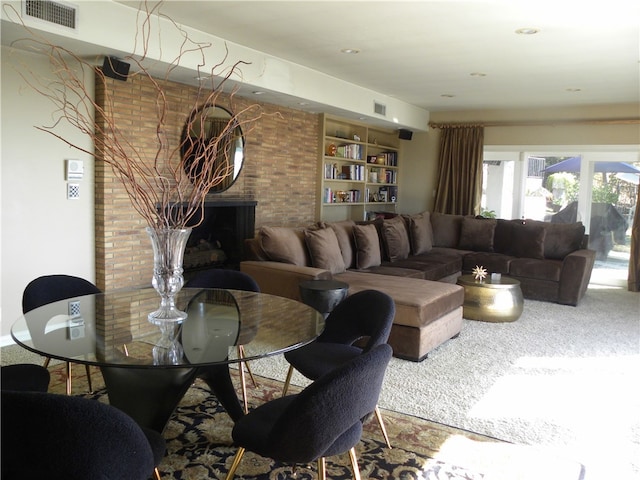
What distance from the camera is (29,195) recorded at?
4.09m

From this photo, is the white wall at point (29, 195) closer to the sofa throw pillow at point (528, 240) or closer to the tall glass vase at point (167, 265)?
the tall glass vase at point (167, 265)

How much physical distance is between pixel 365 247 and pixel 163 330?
3.29 metres

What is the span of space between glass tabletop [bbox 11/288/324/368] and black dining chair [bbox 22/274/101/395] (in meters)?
0.26

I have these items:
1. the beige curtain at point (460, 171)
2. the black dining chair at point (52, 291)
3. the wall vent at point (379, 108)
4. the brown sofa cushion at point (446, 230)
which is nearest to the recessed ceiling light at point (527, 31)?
the wall vent at point (379, 108)

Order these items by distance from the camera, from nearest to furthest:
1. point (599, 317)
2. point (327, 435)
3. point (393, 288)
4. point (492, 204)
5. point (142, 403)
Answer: point (327, 435) → point (142, 403) → point (393, 288) → point (599, 317) → point (492, 204)

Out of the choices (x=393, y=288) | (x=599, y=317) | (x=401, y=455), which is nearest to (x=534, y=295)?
(x=599, y=317)

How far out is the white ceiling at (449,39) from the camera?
380 cm

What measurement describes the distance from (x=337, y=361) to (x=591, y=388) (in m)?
1.94

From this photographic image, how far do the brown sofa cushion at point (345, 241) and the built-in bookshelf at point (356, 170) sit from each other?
1.94 meters

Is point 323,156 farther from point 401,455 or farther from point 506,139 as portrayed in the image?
point 401,455

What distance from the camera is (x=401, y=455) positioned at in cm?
254

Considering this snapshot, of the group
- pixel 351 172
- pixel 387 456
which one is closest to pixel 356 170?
pixel 351 172

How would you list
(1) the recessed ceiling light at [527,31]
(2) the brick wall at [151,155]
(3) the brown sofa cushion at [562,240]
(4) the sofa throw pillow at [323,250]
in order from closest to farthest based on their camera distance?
(1) the recessed ceiling light at [527,31]
(2) the brick wall at [151,155]
(4) the sofa throw pillow at [323,250]
(3) the brown sofa cushion at [562,240]

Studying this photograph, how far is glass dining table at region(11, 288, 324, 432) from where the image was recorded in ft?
6.40
